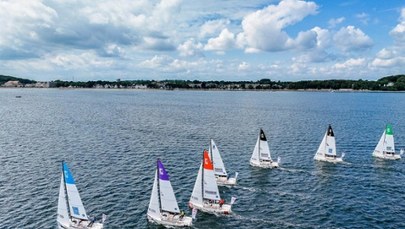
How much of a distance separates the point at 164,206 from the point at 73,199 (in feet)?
39.8

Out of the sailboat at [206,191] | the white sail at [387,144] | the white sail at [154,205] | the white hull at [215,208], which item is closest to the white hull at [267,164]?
the sailboat at [206,191]

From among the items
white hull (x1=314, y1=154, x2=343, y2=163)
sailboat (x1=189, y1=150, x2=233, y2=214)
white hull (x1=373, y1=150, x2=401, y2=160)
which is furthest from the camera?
white hull (x1=373, y1=150, x2=401, y2=160)

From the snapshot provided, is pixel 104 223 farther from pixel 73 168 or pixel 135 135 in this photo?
pixel 135 135

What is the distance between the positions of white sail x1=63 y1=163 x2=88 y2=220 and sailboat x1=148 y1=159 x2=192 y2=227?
9176 mm

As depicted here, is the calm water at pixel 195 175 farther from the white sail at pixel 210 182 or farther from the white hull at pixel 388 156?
the white sail at pixel 210 182

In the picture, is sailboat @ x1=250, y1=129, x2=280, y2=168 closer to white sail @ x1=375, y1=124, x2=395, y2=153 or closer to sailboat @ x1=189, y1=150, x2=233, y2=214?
sailboat @ x1=189, y1=150, x2=233, y2=214

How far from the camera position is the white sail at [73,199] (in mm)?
45281

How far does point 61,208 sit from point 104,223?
610 centimetres

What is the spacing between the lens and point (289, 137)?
362 feet

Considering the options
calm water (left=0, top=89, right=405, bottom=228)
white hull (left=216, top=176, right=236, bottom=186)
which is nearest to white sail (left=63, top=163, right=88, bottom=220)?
calm water (left=0, top=89, right=405, bottom=228)

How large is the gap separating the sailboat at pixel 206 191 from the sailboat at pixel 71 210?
559 inches

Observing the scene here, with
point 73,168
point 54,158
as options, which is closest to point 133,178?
point 73,168

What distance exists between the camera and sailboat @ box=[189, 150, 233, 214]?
5350cm

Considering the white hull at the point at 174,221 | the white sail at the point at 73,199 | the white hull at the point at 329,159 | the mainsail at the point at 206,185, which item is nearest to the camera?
the white sail at the point at 73,199
